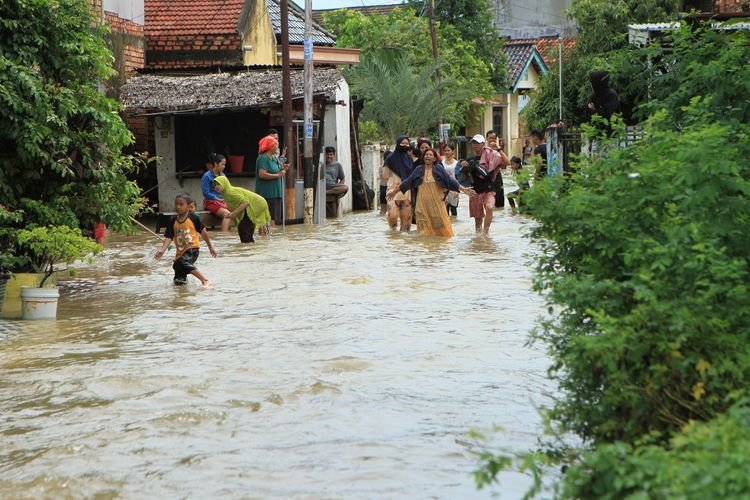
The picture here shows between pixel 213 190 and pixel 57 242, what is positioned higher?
pixel 213 190

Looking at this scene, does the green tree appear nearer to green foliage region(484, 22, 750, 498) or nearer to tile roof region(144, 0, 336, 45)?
tile roof region(144, 0, 336, 45)

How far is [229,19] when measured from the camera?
28406 mm

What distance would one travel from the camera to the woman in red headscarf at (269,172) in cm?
2077

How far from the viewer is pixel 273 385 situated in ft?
27.3

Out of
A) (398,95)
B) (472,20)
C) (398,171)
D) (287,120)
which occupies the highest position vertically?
(472,20)

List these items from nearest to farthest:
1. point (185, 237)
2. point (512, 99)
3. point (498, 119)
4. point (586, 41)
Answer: point (185, 237) < point (586, 41) < point (498, 119) < point (512, 99)

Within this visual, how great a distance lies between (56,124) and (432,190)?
25.5 ft

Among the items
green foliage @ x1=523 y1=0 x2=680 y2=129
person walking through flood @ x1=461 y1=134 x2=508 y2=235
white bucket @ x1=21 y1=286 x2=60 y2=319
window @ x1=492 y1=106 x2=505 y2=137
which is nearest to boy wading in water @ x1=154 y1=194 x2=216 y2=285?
white bucket @ x1=21 y1=286 x2=60 y2=319

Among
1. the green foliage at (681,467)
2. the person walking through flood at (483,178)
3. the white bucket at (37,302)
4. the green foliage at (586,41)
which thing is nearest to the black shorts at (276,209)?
the person walking through flood at (483,178)

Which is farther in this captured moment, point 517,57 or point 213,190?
point 517,57

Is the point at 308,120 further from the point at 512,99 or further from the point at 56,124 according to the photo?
the point at 512,99

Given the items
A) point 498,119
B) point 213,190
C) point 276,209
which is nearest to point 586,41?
point 276,209

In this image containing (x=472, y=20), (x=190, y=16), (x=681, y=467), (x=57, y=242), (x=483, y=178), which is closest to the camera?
(x=681, y=467)

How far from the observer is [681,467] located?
3.65 meters
